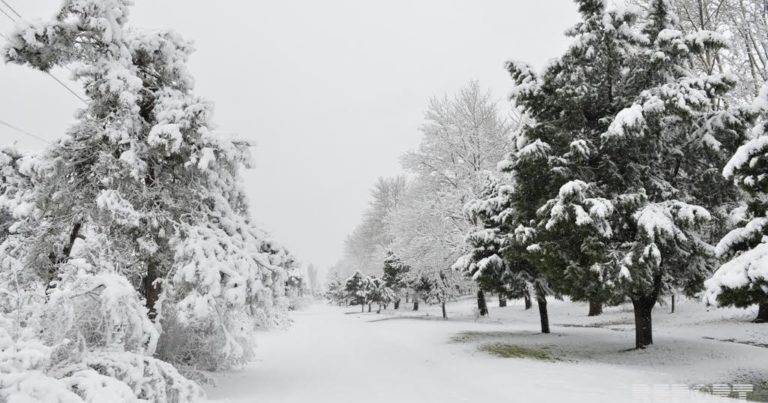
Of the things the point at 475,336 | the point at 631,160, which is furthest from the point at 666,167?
the point at 475,336

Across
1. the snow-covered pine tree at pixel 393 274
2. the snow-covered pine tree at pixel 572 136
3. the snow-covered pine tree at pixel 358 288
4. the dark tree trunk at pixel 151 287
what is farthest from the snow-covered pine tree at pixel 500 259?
the snow-covered pine tree at pixel 358 288

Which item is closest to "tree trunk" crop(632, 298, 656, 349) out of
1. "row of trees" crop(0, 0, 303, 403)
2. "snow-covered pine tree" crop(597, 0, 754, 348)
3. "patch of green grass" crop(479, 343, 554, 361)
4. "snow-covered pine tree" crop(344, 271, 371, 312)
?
"snow-covered pine tree" crop(597, 0, 754, 348)

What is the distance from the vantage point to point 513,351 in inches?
498

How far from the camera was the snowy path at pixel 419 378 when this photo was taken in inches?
305

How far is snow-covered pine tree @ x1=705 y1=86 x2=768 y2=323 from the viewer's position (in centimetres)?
667

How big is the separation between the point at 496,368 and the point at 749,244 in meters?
5.36

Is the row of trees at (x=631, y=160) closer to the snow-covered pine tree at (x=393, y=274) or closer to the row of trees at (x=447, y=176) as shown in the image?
the row of trees at (x=447, y=176)

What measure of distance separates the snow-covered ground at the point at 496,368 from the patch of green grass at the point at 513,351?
323 millimetres

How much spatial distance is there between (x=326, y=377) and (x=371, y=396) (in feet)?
6.95

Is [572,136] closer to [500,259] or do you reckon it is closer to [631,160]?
[631,160]

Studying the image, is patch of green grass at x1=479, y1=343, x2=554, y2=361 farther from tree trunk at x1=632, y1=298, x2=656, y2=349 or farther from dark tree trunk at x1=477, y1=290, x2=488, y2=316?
dark tree trunk at x1=477, y1=290, x2=488, y2=316

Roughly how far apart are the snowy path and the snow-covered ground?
2cm

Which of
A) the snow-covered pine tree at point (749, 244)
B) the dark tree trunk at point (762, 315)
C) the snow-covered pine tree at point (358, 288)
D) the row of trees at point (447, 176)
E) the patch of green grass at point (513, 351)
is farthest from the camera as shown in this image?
the snow-covered pine tree at point (358, 288)

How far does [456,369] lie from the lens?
34.4 feet
